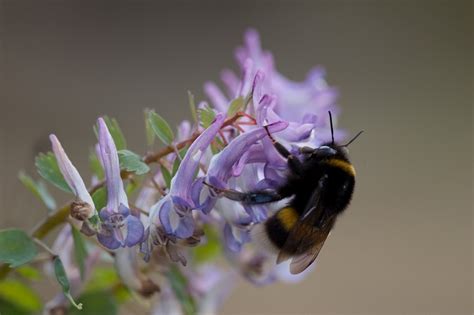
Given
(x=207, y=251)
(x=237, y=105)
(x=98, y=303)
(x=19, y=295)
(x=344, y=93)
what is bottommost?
(x=344, y=93)

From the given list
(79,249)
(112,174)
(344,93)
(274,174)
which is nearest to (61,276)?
(79,249)

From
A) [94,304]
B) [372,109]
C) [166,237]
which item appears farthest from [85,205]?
[372,109]

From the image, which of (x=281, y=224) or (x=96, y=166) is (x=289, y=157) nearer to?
(x=281, y=224)

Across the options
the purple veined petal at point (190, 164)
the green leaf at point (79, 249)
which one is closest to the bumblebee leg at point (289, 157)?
the purple veined petal at point (190, 164)

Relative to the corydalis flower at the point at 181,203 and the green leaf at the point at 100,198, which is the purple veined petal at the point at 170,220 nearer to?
the corydalis flower at the point at 181,203

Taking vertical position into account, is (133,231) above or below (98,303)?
above

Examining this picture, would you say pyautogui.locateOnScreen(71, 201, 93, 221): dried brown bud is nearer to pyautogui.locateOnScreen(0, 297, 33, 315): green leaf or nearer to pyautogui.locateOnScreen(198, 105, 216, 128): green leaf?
pyautogui.locateOnScreen(198, 105, 216, 128): green leaf

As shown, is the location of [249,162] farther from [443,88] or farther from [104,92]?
[443,88]
